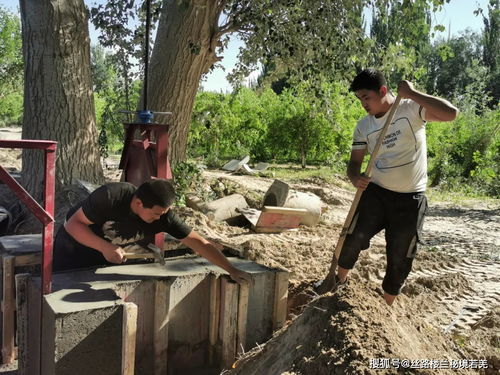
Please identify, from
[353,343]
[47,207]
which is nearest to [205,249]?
[47,207]

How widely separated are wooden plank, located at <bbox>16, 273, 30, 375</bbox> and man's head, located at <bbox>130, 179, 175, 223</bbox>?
94 cm

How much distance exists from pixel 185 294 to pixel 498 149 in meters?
10.7

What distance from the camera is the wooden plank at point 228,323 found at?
339cm

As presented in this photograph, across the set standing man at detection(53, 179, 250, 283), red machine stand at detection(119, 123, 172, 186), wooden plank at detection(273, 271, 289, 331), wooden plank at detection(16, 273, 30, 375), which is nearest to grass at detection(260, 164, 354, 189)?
red machine stand at detection(119, 123, 172, 186)

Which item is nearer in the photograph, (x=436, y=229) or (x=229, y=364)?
(x=229, y=364)

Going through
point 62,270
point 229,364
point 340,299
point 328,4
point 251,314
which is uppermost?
point 328,4

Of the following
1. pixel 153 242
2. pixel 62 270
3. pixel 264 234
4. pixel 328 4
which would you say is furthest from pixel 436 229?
pixel 62 270

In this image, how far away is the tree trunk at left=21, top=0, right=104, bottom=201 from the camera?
4.95 m

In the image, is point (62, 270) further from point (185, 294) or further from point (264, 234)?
point (264, 234)

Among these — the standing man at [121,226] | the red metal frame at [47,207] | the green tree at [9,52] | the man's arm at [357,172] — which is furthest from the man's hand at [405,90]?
the green tree at [9,52]

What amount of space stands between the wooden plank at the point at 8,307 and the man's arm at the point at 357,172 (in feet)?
7.80

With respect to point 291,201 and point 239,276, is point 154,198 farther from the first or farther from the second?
point 291,201

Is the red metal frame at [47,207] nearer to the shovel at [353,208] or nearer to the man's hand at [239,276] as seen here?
the man's hand at [239,276]

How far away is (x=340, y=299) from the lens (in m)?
2.51
